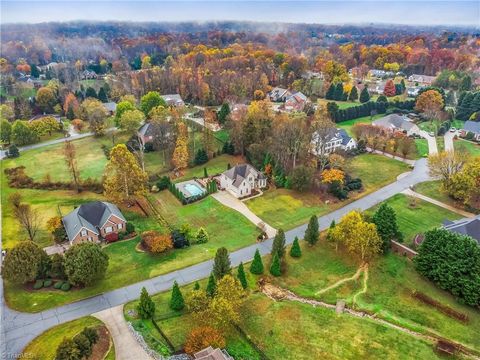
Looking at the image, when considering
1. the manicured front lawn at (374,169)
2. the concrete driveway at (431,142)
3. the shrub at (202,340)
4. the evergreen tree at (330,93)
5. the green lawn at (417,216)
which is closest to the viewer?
the shrub at (202,340)

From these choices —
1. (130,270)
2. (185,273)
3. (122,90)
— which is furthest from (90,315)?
(122,90)

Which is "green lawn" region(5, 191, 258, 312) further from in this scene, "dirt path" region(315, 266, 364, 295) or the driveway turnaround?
"dirt path" region(315, 266, 364, 295)

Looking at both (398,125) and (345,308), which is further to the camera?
(398,125)

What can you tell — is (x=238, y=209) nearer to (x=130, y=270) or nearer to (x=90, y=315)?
(x=130, y=270)

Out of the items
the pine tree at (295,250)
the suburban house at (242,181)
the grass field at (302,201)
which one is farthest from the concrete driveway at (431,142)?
the pine tree at (295,250)

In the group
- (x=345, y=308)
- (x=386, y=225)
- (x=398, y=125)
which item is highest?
(x=398, y=125)

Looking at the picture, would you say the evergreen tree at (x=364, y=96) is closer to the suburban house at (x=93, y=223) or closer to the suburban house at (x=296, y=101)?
the suburban house at (x=296, y=101)

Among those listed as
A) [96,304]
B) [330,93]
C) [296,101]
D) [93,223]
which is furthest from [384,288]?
[330,93]

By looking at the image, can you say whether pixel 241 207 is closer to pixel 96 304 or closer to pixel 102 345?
pixel 96 304
